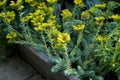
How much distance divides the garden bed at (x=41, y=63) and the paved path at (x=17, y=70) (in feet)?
0.22

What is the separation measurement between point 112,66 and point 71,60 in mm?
350

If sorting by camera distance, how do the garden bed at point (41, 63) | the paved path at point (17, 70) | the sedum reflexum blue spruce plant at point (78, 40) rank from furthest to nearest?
the paved path at point (17, 70)
the garden bed at point (41, 63)
the sedum reflexum blue spruce plant at point (78, 40)

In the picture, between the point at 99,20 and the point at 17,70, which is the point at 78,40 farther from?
the point at 17,70

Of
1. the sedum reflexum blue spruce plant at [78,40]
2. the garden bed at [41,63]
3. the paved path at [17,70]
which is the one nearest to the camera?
the sedum reflexum blue spruce plant at [78,40]

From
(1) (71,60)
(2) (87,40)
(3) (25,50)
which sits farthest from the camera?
(3) (25,50)

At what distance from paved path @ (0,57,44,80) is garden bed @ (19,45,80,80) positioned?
0.07 m

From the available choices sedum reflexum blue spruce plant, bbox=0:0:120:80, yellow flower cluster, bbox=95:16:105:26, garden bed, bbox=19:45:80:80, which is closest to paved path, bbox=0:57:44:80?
garden bed, bbox=19:45:80:80

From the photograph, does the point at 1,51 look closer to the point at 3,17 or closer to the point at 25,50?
the point at 25,50

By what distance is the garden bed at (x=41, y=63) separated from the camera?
2.21 meters

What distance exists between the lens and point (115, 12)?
2.73m

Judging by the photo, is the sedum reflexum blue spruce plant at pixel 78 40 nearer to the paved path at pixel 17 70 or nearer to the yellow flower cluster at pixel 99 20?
the yellow flower cluster at pixel 99 20

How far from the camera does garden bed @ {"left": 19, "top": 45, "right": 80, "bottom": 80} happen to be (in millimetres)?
2207

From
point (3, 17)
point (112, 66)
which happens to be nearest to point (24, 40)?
point (3, 17)

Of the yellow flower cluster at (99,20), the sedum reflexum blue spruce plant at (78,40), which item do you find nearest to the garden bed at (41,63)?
the sedum reflexum blue spruce plant at (78,40)
